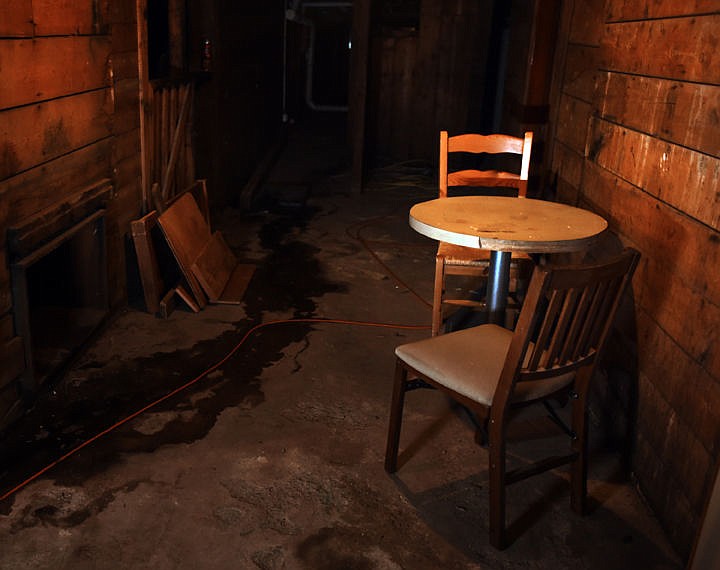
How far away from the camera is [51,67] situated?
282 cm

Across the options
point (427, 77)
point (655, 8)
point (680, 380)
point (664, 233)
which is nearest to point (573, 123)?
point (655, 8)

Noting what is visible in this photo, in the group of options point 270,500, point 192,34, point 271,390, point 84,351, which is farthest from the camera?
point 192,34

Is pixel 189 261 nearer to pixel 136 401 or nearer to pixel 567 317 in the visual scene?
pixel 136 401

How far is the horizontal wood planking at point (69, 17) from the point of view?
2724mm

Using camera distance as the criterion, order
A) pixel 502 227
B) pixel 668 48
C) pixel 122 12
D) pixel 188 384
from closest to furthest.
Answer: pixel 668 48 → pixel 502 227 → pixel 188 384 → pixel 122 12

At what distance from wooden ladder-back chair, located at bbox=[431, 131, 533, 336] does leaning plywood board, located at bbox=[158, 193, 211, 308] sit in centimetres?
140

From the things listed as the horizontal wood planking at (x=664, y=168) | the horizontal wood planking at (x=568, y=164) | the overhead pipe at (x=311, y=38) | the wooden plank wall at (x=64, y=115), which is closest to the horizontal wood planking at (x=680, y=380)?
the horizontal wood planking at (x=664, y=168)

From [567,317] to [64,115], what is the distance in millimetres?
2281

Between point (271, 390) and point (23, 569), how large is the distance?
4.30ft

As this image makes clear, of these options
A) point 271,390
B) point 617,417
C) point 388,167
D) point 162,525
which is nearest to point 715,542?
point 617,417

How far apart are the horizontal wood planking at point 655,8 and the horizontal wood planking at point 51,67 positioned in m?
2.36

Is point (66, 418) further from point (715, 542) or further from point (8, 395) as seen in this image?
point (715, 542)

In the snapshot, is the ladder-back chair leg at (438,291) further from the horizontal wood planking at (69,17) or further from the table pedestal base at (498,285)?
the horizontal wood planking at (69,17)

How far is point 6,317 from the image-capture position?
2.61m
